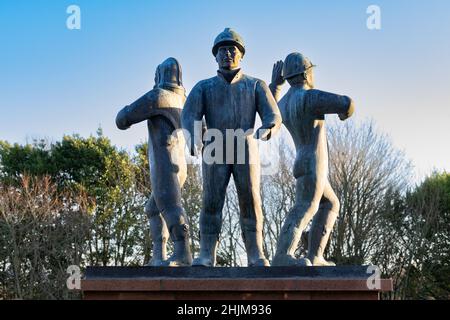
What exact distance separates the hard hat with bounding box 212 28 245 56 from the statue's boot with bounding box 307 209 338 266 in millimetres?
2422

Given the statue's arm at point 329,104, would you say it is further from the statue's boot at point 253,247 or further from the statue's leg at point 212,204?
the statue's boot at point 253,247

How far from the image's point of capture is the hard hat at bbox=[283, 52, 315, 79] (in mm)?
8922

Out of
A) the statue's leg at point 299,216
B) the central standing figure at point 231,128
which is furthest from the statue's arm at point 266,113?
the statue's leg at point 299,216

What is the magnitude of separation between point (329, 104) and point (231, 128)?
4.60 feet

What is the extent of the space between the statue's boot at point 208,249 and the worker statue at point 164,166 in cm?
51

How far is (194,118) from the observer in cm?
795

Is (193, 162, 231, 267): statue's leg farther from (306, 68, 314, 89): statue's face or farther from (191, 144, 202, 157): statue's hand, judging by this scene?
(306, 68, 314, 89): statue's face

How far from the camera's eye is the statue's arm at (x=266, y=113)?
Result: 7.78 metres

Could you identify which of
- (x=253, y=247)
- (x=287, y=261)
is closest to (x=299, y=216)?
(x=287, y=261)

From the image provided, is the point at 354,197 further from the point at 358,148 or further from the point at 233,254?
the point at 233,254

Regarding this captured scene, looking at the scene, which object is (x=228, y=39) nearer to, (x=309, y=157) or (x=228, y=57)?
(x=228, y=57)

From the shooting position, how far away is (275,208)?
82.0 feet
